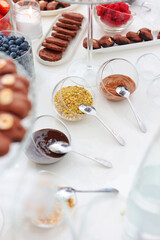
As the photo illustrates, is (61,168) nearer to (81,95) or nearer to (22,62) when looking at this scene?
(81,95)

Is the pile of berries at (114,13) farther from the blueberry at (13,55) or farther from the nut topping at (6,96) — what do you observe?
the nut topping at (6,96)

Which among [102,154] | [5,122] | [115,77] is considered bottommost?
[102,154]

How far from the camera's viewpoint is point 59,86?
1.10m

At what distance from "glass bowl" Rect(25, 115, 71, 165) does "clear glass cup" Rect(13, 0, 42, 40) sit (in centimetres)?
48

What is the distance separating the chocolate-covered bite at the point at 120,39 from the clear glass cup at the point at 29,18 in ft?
1.05

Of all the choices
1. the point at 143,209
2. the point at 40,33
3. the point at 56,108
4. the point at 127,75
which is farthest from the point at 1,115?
the point at 40,33

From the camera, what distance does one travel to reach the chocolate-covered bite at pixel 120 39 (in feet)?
4.19

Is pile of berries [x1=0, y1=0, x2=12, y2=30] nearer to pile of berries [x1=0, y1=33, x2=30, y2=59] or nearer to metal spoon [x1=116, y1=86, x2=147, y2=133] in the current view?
pile of berries [x1=0, y1=33, x2=30, y2=59]

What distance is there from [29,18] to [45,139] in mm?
614

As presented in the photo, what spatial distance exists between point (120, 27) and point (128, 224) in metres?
0.90

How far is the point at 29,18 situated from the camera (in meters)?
1.31

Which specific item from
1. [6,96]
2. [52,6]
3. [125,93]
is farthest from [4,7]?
[6,96]

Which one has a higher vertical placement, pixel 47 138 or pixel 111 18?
pixel 111 18

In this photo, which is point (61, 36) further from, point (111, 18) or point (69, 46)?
point (111, 18)
